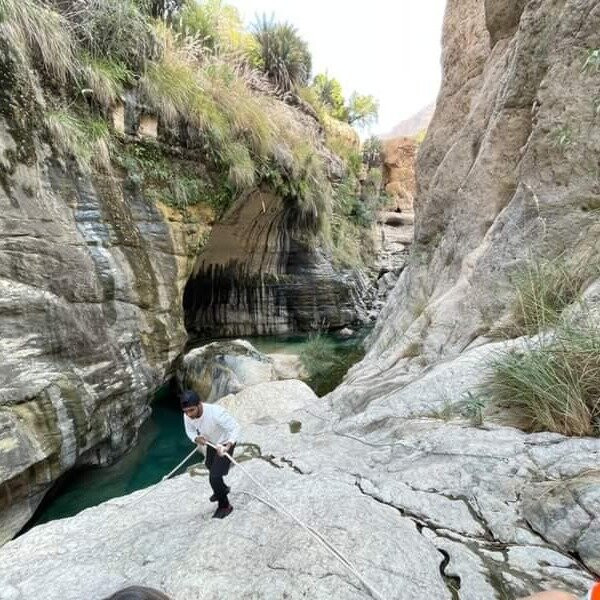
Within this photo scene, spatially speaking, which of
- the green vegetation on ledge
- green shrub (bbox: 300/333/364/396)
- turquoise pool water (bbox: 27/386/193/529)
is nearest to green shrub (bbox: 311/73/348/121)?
the green vegetation on ledge

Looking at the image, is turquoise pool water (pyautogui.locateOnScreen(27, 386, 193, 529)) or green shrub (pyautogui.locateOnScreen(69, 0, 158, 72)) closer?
turquoise pool water (pyautogui.locateOnScreen(27, 386, 193, 529))

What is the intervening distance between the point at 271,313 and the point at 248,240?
308 cm

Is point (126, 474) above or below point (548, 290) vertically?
below

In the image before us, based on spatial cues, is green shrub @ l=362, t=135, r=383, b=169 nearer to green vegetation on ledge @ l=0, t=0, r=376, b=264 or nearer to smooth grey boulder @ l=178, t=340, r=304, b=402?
green vegetation on ledge @ l=0, t=0, r=376, b=264

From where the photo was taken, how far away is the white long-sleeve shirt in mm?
2350

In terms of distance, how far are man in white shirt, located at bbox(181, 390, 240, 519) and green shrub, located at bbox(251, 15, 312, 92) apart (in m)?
12.7

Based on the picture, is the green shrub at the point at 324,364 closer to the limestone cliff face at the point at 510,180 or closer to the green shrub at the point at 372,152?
the limestone cliff face at the point at 510,180

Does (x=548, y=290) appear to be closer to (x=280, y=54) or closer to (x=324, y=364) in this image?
(x=324, y=364)

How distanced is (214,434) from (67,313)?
9.85 ft

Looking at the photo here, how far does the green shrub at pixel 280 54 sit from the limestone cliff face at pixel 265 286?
549 centimetres

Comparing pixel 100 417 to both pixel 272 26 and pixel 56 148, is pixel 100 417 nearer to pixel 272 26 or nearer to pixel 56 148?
pixel 56 148

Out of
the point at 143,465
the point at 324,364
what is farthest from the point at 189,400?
the point at 324,364

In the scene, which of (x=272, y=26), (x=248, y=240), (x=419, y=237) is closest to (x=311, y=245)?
(x=248, y=240)

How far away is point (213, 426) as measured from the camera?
2.37m
